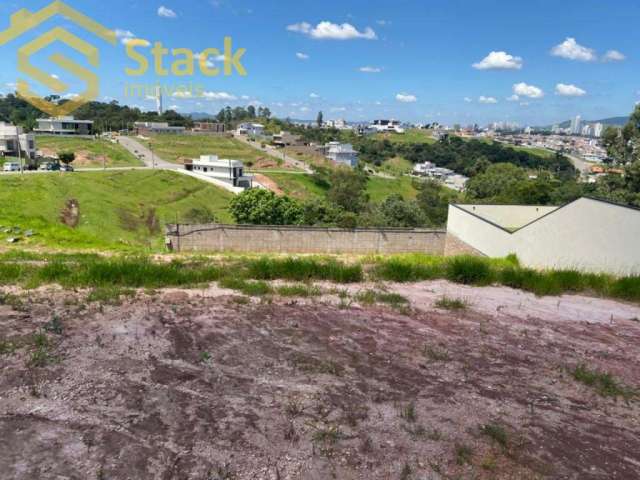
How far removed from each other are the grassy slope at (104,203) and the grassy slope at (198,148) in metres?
17.5

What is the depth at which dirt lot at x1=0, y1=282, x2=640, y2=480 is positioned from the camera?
3230 millimetres

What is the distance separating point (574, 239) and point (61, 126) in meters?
69.2

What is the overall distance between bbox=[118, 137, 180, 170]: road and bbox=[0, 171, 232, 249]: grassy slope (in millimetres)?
Result: 8299

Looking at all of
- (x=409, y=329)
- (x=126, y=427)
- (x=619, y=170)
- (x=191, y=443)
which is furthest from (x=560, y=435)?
(x=619, y=170)

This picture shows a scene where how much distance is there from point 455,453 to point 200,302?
13.6ft

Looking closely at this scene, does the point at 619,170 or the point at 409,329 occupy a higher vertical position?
the point at 619,170

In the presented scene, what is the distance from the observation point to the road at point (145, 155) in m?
47.5

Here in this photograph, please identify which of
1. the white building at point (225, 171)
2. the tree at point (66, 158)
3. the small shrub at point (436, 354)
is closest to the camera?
the small shrub at point (436, 354)

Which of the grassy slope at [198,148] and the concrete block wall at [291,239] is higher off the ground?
the grassy slope at [198,148]

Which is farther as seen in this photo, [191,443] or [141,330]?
[141,330]

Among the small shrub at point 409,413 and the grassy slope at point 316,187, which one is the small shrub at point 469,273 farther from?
the grassy slope at point 316,187

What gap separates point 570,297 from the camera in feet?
25.2

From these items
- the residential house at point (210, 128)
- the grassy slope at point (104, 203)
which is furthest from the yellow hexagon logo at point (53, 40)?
the residential house at point (210, 128)

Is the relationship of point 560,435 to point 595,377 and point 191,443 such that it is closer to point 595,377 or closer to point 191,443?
point 595,377
